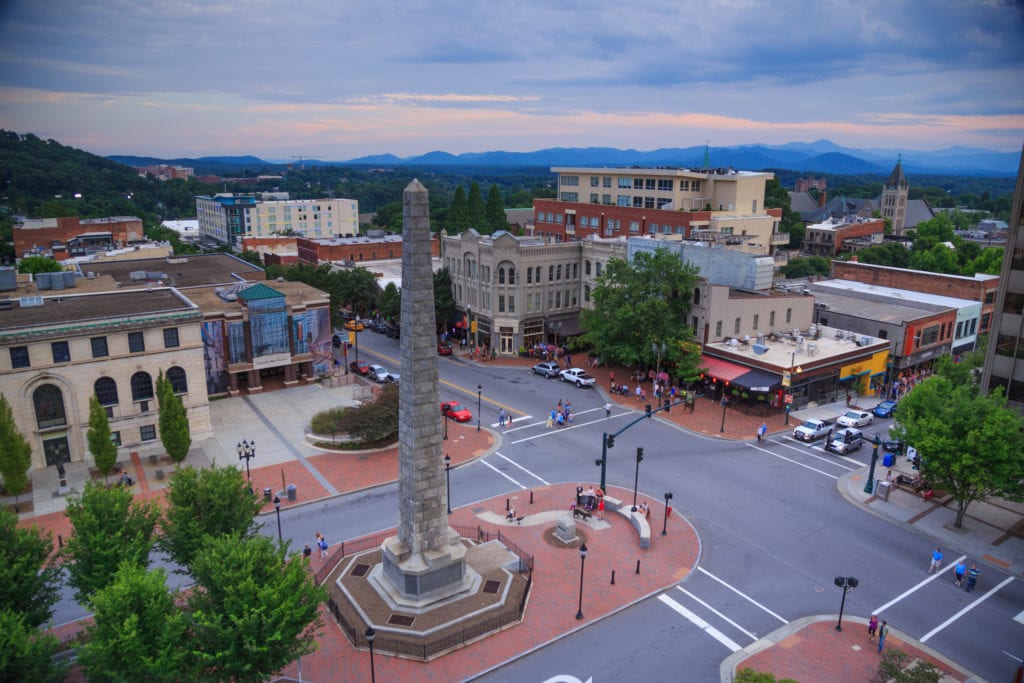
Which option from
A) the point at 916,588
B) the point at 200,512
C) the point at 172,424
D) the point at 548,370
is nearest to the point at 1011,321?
the point at 916,588

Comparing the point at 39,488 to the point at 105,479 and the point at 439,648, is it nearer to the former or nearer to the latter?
the point at 105,479

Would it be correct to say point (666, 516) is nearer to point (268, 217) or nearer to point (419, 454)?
point (419, 454)

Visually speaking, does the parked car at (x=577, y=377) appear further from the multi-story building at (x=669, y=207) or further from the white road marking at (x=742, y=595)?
the white road marking at (x=742, y=595)

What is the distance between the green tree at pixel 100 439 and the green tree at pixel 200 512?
1491 centimetres

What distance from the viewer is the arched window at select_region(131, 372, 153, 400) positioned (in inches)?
1532

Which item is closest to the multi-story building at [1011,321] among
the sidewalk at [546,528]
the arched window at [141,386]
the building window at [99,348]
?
the sidewalk at [546,528]

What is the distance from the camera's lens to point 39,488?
113ft

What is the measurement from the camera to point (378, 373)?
53656 millimetres

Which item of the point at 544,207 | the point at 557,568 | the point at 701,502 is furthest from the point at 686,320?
the point at 544,207

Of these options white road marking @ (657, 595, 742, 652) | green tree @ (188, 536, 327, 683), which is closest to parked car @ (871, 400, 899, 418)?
white road marking @ (657, 595, 742, 652)

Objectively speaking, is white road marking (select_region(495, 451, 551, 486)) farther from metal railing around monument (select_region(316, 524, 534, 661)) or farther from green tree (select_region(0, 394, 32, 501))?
green tree (select_region(0, 394, 32, 501))

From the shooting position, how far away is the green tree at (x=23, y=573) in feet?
62.3

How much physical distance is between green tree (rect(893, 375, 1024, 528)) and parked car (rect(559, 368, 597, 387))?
2431 cm

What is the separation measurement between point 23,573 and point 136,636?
6110 millimetres
